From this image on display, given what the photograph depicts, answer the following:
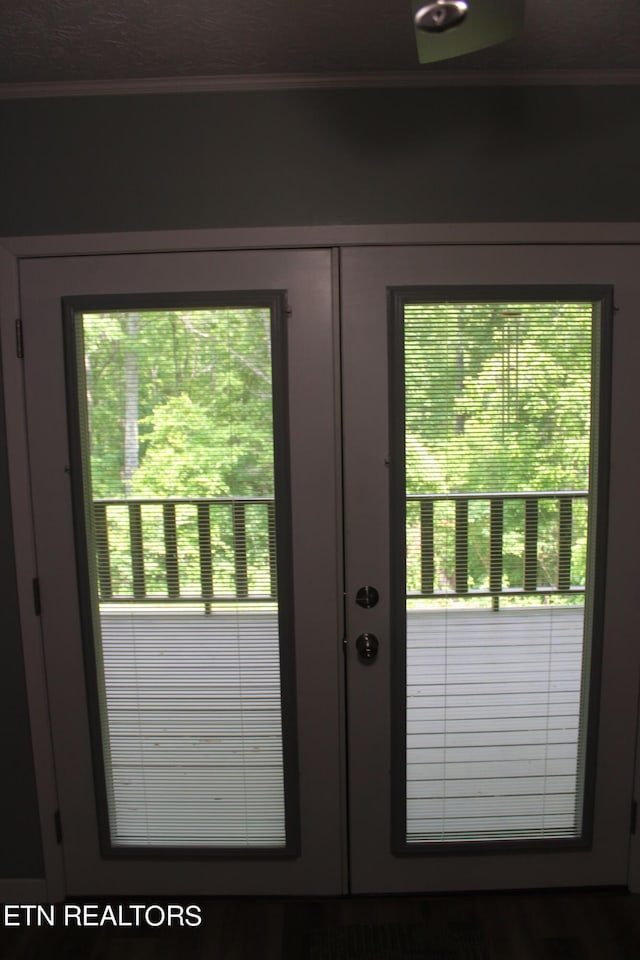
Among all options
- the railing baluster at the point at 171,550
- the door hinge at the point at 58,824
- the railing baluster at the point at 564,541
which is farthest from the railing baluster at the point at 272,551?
the door hinge at the point at 58,824

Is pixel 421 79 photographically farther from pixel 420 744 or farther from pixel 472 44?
pixel 420 744

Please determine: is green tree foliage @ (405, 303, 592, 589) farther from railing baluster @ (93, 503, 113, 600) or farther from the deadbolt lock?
railing baluster @ (93, 503, 113, 600)

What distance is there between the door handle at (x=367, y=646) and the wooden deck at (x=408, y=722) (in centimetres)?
11

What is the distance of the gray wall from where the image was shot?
163 centimetres

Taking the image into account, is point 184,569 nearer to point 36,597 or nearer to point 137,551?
point 137,551

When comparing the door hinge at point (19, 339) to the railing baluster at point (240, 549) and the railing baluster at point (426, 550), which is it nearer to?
the railing baluster at point (240, 549)

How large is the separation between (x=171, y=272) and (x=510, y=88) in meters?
1.09

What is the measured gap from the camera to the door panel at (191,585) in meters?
→ 1.68

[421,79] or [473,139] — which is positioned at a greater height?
[421,79]

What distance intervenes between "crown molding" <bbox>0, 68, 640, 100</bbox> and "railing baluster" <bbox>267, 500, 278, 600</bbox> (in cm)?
118

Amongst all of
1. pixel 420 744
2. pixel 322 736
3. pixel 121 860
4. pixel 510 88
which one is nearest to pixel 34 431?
pixel 322 736

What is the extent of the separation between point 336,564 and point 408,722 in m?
0.55

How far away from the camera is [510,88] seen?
163 centimetres

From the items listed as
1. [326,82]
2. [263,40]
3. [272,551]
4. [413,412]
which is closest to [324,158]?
[326,82]
